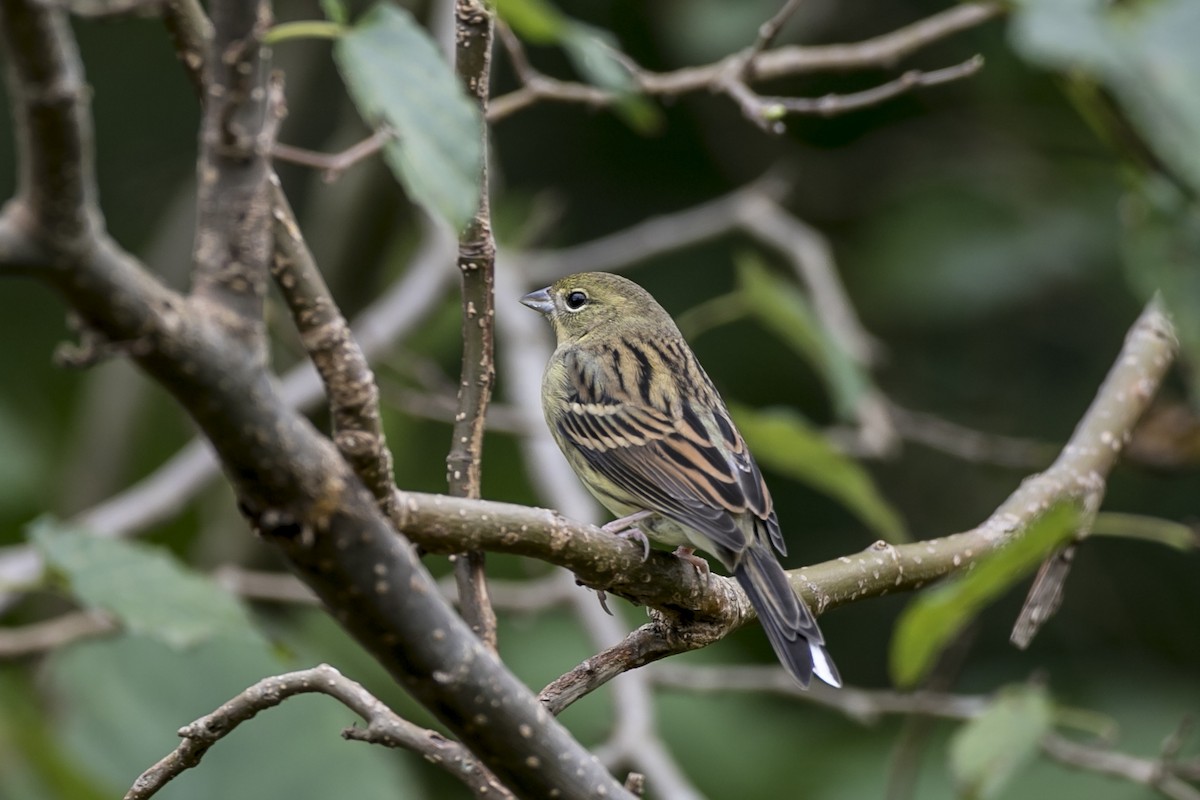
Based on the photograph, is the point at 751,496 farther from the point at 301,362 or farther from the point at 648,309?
the point at 301,362

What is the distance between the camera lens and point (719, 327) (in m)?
6.82

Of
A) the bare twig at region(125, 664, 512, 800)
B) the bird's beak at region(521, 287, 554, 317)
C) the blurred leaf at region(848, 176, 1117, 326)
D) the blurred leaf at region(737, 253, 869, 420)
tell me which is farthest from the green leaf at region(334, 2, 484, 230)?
the blurred leaf at region(848, 176, 1117, 326)

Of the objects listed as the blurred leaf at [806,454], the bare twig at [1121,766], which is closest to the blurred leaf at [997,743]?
the bare twig at [1121,766]

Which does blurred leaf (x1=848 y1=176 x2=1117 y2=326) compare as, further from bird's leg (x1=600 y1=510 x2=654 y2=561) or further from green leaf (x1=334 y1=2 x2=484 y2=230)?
green leaf (x1=334 y1=2 x2=484 y2=230)

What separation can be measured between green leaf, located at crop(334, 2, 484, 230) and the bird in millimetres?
1267

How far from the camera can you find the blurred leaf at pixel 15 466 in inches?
241

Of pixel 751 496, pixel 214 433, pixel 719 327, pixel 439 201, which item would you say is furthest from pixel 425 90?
pixel 719 327

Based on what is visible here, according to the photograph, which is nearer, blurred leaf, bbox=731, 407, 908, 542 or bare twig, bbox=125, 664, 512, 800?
bare twig, bbox=125, 664, 512, 800

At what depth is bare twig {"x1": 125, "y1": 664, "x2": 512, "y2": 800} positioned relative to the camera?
6.33 ft

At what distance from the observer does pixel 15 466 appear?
6152 mm

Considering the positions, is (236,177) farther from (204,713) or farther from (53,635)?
(204,713)

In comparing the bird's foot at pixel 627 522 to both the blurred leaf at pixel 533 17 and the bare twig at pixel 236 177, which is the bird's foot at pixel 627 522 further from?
the bare twig at pixel 236 177

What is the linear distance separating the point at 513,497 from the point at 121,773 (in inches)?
92.5

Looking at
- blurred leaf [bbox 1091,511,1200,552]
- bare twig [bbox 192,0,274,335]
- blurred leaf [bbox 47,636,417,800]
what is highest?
bare twig [bbox 192,0,274,335]
